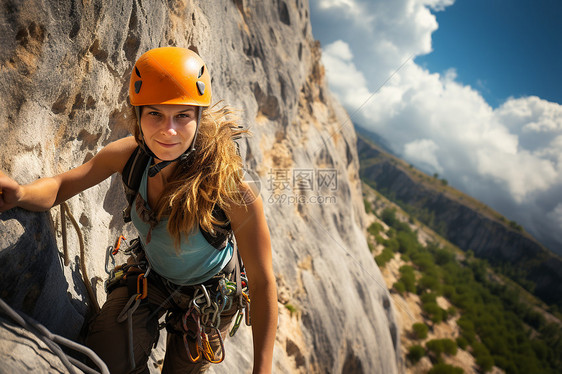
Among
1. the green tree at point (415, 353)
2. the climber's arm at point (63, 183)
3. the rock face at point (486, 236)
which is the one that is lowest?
the green tree at point (415, 353)

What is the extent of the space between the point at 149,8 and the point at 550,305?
11750 centimetres

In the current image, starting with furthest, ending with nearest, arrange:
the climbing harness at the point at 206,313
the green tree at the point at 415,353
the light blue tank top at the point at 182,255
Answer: the green tree at the point at 415,353, the climbing harness at the point at 206,313, the light blue tank top at the point at 182,255

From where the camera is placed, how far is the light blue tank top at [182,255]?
215 centimetres

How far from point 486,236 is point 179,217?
125526 millimetres

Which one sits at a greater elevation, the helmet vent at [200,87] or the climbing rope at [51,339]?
the helmet vent at [200,87]

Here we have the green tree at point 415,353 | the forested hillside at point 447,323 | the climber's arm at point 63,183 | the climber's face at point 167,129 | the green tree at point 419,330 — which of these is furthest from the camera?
the forested hillside at point 447,323

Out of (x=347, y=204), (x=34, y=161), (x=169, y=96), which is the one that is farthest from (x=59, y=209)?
(x=347, y=204)

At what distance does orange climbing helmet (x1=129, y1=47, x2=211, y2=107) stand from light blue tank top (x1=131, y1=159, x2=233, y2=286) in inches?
22.8

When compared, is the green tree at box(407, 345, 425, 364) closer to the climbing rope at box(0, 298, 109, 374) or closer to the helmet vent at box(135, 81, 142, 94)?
the climbing rope at box(0, 298, 109, 374)

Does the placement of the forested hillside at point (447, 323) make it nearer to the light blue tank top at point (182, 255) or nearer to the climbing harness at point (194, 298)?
the climbing harness at point (194, 298)

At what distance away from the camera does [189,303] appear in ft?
8.11

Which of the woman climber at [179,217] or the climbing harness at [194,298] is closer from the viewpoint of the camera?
the woman climber at [179,217]

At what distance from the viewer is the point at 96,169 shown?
2.28 metres

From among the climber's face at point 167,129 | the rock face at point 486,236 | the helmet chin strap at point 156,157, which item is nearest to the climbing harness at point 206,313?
the helmet chin strap at point 156,157
